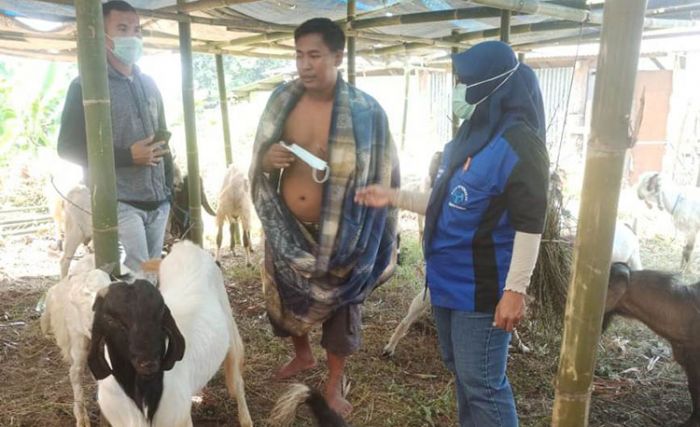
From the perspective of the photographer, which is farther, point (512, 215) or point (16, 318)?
point (16, 318)

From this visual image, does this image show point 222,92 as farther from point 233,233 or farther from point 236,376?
point 236,376

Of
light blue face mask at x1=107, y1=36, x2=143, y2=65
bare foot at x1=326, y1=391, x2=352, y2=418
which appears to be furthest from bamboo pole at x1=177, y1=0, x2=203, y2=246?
bare foot at x1=326, y1=391, x2=352, y2=418

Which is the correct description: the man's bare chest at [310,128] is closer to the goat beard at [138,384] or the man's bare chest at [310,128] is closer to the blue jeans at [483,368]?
the blue jeans at [483,368]

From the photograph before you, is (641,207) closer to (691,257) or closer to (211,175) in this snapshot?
(691,257)

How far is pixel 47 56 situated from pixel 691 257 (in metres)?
9.30

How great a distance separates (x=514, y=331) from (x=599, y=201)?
3.36m

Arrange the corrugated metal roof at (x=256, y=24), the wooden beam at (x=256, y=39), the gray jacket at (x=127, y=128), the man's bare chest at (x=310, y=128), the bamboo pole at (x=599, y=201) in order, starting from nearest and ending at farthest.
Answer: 1. the bamboo pole at (x=599, y=201)
2. the gray jacket at (x=127, y=128)
3. the man's bare chest at (x=310, y=128)
4. the corrugated metal roof at (x=256, y=24)
5. the wooden beam at (x=256, y=39)

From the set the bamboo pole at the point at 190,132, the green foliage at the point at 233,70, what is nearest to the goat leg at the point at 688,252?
the bamboo pole at the point at 190,132

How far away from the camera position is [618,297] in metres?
3.56

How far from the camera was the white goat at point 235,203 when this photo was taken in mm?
6621

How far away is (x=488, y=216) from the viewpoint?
2.02 m

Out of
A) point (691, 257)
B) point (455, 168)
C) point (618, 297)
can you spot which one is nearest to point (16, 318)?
point (455, 168)

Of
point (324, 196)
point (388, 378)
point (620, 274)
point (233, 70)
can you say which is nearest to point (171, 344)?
point (324, 196)

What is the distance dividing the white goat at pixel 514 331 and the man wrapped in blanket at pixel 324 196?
75 centimetres
